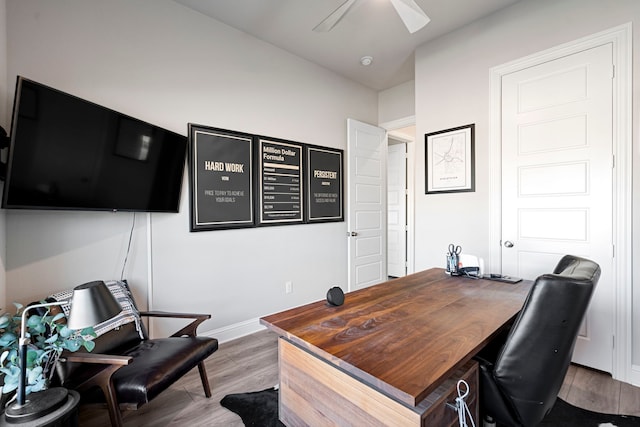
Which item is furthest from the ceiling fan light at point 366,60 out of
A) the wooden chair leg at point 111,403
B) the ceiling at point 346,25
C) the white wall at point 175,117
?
the wooden chair leg at point 111,403

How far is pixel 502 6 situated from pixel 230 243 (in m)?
3.25

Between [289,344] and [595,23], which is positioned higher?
[595,23]

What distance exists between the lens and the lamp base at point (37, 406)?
1.10 metres

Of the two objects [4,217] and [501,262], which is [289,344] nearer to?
[4,217]

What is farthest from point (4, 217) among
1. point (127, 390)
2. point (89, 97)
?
point (127, 390)

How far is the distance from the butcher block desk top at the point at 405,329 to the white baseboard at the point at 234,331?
5.10 ft

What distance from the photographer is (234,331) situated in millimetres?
2795

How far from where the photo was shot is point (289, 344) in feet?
4.59

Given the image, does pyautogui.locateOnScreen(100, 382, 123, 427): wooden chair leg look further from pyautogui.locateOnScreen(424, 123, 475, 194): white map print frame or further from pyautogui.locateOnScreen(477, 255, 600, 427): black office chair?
pyautogui.locateOnScreen(424, 123, 475, 194): white map print frame

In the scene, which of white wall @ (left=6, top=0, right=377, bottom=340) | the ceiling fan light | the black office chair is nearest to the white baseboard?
white wall @ (left=6, top=0, right=377, bottom=340)

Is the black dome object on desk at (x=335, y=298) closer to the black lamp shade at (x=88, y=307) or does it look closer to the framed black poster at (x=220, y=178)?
the black lamp shade at (x=88, y=307)

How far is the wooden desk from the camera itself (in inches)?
36.2

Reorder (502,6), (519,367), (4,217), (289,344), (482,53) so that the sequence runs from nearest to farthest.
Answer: (519,367) → (289,344) → (4,217) → (502,6) → (482,53)

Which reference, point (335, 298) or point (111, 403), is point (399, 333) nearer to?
point (335, 298)
